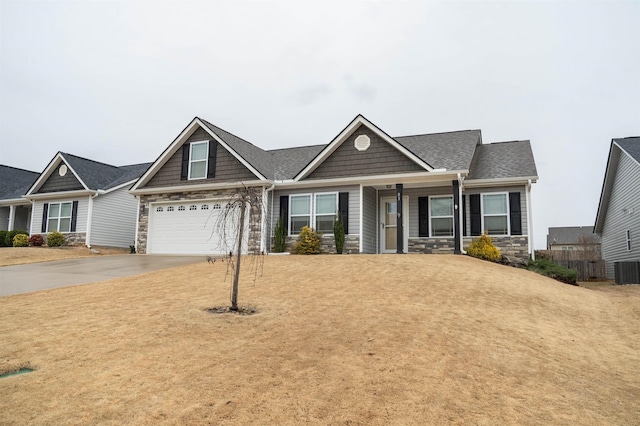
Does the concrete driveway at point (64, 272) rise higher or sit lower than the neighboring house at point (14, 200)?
lower

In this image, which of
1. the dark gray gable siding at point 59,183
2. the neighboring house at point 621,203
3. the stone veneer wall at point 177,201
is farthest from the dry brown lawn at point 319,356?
the dark gray gable siding at point 59,183

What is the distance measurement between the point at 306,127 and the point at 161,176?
13.1 metres

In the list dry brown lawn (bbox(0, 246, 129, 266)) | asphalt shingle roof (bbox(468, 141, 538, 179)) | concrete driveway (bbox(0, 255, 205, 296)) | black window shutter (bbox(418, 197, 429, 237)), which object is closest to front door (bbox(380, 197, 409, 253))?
black window shutter (bbox(418, 197, 429, 237))

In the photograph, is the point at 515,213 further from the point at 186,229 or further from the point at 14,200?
the point at 14,200

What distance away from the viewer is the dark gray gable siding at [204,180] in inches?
790

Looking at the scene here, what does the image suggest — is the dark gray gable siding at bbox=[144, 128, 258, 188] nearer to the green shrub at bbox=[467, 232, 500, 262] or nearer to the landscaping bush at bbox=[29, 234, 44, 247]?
the landscaping bush at bbox=[29, 234, 44, 247]

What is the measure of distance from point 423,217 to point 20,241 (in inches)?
851

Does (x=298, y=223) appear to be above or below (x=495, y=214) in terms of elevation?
below

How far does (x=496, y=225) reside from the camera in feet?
59.0

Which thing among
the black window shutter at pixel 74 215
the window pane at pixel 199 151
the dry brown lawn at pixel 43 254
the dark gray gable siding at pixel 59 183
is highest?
the window pane at pixel 199 151

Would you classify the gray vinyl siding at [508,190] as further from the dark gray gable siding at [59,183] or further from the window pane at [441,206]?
the dark gray gable siding at [59,183]

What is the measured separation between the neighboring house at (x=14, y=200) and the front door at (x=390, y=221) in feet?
72.3

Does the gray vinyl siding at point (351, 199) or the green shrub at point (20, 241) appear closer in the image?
the gray vinyl siding at point (351, 199)

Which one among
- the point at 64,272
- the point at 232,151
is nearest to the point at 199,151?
the point at 232,151
